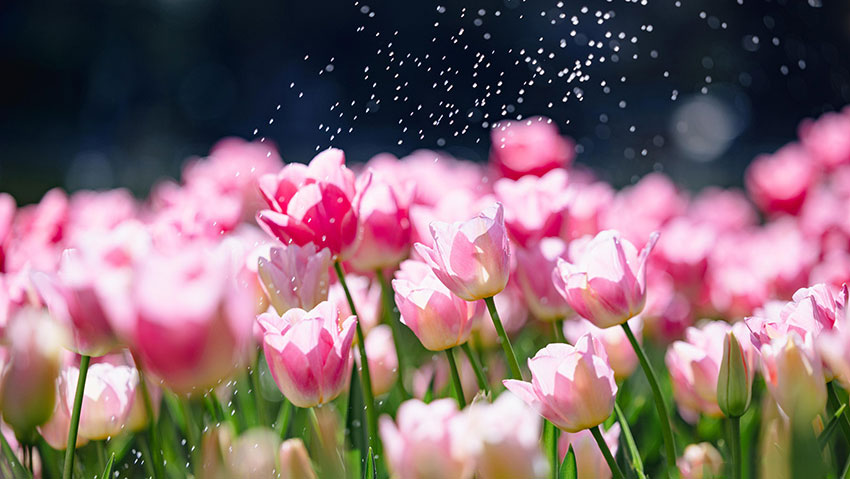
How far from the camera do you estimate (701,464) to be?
51 cm

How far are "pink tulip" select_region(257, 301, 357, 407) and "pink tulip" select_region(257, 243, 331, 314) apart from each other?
4 centimetres

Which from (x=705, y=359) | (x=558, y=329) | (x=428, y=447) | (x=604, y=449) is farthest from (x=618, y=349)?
(x=428, y=447)

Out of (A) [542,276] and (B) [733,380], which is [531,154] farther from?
(B) [733,380]

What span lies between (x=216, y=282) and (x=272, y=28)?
561 centimetres

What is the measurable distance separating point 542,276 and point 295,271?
0.71ft

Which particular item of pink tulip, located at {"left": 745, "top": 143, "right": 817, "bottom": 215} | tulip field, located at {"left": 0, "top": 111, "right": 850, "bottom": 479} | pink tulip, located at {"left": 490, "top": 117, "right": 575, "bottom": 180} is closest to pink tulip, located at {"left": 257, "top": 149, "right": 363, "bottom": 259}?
tulip field, located at {"left": 0, "top": 111, "right": 850, "bottom": 479}

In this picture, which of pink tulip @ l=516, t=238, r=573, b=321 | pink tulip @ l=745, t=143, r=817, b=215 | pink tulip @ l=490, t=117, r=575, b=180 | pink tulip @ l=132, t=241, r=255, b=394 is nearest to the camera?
pink tulip @ l=132, t=241, r=255, b=394

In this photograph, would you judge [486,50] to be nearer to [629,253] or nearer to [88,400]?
[629,253]

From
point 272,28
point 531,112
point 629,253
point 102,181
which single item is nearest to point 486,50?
point 531,112

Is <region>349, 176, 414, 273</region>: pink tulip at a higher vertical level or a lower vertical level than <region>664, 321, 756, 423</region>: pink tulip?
higher

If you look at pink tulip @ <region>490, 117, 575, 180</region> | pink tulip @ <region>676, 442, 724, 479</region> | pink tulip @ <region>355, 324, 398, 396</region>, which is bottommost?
pink tulip @ <region>676, 442, 724, 479</region>

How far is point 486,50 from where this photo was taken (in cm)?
69

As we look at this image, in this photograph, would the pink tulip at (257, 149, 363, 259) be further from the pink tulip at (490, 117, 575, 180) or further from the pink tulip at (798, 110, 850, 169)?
the pink tulip at (798, 110, 850, 169)

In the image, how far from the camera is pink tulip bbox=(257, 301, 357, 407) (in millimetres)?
438
